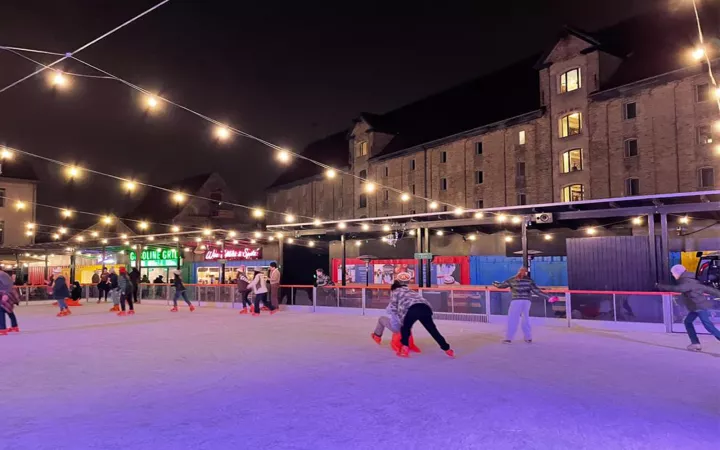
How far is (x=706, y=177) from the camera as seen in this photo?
70.6ft

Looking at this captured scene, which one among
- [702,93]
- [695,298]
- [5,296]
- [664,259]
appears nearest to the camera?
[695,298]

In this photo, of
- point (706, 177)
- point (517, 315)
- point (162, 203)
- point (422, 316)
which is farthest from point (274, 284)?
point (162, 203)

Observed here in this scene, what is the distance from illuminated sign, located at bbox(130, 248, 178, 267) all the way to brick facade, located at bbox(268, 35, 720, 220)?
14.7 meters

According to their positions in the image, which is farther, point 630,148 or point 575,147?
point 575,147

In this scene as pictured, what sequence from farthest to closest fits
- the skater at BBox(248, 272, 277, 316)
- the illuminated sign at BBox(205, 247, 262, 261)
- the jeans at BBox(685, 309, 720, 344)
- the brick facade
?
the illuminated sign at BBox(205, 247, 262, 261), the brick facade, the skater at BBox(248, 272, 277, 316), the jeans at BBox(685, 309, 720, 344)

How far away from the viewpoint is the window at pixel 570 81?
25.7 meters

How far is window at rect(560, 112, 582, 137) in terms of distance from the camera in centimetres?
2557

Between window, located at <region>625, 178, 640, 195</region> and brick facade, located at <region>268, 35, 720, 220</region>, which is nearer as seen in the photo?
brick facade, located at <region>268, 35, 720, 220</region>

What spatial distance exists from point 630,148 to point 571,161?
9.14 feet

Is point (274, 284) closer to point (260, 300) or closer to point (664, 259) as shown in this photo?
point (260, 300)

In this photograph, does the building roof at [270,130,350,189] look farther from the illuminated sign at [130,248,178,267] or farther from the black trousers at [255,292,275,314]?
the black trousers at [255,292,275,314]

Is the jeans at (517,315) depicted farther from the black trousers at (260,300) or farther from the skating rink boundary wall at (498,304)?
the black trousers at (260,300)

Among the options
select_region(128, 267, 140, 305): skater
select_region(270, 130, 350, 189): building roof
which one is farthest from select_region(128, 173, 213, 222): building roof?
select_region(128, 267, 140, 305): skater

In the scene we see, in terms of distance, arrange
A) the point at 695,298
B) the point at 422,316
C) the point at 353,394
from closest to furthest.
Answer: the point at 353,394
the point at 422,316
the point at 695,298
